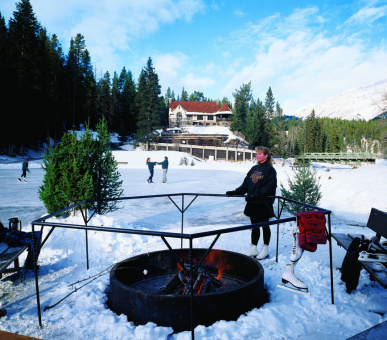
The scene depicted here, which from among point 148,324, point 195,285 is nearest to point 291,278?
point 195,285

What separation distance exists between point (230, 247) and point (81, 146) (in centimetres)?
543

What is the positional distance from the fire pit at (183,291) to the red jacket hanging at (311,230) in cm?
81

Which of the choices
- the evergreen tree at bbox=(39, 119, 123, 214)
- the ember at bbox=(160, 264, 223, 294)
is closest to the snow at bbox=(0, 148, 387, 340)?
the ember at bbox=(160, 264, 223, 294)

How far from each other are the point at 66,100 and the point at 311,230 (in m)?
54.2

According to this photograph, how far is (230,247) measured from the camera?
6.41 meters

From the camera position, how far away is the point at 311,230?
3.37 metres

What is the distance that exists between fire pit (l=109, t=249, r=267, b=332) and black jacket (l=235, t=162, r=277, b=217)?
1.00 metres

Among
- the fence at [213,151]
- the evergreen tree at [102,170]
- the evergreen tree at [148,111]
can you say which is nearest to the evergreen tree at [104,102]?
the evergreen tree at [148,111]

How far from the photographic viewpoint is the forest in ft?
119

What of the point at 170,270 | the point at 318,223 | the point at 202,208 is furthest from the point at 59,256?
the point at 202,208

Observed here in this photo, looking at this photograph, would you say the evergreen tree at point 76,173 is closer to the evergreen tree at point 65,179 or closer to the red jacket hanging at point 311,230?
the evergreen tree at point 65,179

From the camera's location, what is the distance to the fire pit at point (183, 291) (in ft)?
10.1

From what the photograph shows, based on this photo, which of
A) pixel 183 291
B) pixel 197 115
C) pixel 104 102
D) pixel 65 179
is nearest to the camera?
pixel 183 291

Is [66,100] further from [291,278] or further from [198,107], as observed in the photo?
[291,278]
